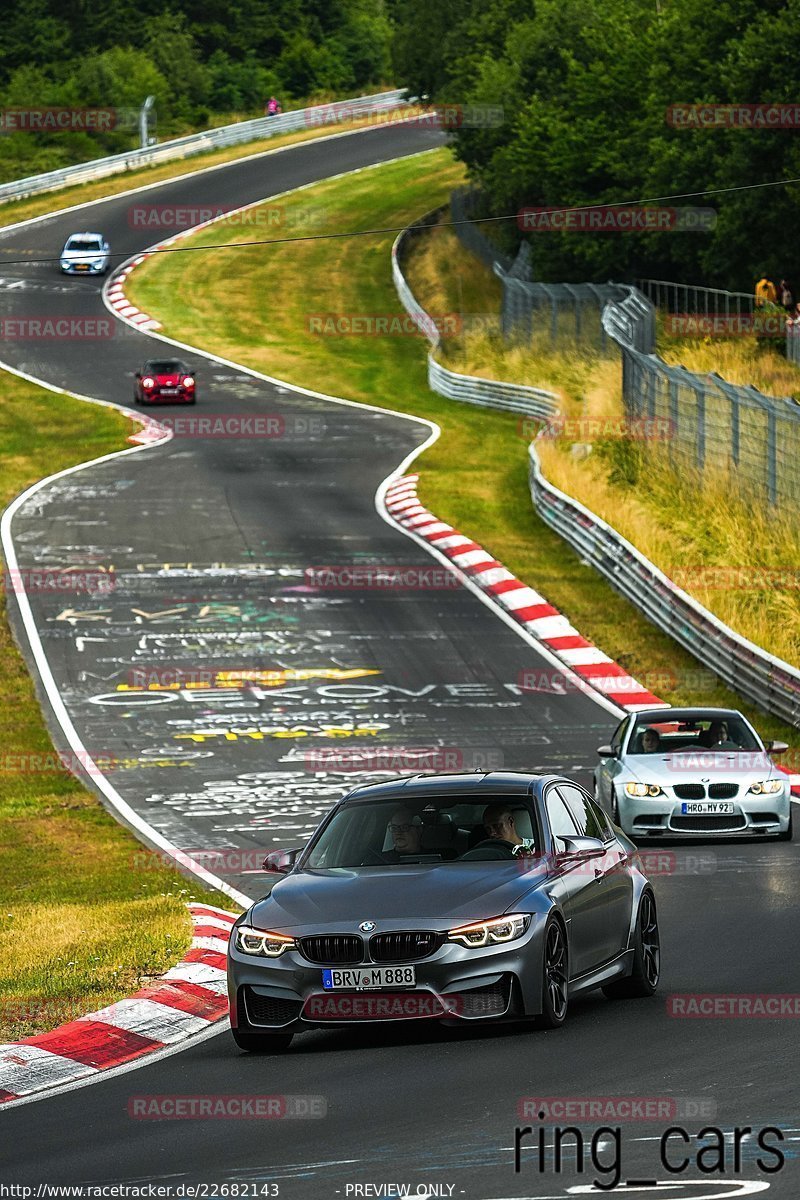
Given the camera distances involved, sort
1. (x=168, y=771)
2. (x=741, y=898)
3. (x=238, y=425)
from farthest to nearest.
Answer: (x=238, y=425), (x=168, y=771), (x=741, y=898)

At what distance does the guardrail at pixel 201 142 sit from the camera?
284 ft

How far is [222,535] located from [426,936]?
26.9 metres

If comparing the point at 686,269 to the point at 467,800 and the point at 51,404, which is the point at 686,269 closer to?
the point at 51,404

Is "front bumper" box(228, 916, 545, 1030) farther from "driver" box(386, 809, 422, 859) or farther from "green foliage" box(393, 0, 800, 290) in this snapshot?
"green foliage" box(393, 0, 800, 290)

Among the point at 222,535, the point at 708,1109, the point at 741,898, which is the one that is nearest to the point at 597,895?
the point at 708,1109

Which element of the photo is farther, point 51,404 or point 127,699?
point 51,404

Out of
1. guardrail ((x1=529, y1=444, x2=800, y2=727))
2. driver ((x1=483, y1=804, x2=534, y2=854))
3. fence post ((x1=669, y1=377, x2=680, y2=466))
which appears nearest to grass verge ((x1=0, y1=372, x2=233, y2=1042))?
driver ((x1=483, y1=804, x2=534, y2=854))

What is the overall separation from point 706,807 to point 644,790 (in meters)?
0.57

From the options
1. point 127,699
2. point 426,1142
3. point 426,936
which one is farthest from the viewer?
point 127,699

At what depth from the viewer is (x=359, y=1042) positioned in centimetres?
1049

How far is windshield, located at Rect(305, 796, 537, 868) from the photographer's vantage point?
11.0 metres

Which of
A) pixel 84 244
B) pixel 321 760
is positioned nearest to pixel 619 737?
pixel 321 760

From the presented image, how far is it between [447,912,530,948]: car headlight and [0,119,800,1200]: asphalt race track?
513 mm

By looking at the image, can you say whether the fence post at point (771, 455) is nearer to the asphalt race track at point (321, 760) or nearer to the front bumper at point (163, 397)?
the asphalt race track at point (321, 760)
